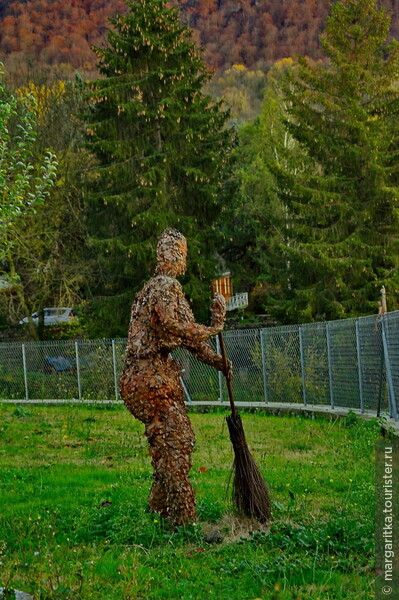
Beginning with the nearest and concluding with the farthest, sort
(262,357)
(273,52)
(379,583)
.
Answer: (379,583) → (262,357) → (273,52)

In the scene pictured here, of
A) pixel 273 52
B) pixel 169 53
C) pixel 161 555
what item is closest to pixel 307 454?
pixel 161 555

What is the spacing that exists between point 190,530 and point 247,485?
596 millimetres

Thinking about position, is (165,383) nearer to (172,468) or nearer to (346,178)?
(172,468)

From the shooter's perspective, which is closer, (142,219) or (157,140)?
(142,219)

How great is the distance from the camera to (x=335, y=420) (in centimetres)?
1334

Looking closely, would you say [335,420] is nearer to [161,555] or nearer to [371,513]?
[371,513]

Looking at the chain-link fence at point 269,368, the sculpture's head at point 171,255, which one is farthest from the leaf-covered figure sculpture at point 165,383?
the chain-link fence at point 269,368

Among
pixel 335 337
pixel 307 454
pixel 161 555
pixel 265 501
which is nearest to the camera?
pixel 161 555

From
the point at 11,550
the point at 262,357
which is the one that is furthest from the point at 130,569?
the point at 262,357

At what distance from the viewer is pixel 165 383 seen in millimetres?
6328

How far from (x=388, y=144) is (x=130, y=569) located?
1926cm

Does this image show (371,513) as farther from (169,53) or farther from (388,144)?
(169,53)

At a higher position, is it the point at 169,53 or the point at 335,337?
the point at 169,53

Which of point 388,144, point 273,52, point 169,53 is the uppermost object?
point 273,52
